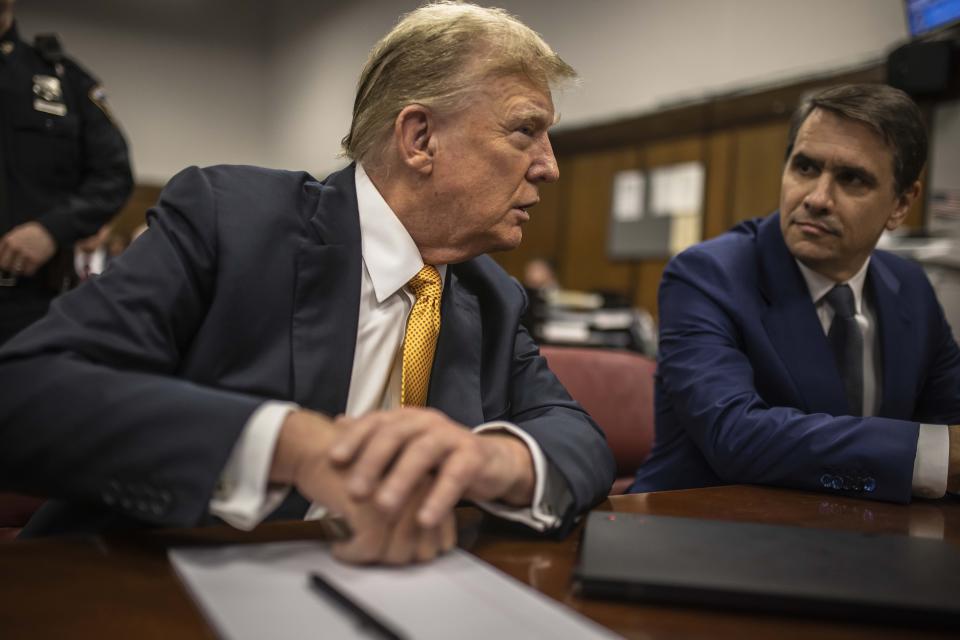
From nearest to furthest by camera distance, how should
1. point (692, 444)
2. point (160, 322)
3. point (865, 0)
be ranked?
1. point (160, 322)
2. point (692, 444)
3. point (865, 0)

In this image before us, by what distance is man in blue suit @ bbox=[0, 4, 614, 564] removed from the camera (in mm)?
749

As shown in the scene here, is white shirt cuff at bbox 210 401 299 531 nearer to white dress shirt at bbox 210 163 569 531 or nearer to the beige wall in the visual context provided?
white dress shirt at bbox 210 163 569 531

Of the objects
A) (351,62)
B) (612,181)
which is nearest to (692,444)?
(612,181)

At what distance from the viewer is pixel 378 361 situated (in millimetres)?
1180

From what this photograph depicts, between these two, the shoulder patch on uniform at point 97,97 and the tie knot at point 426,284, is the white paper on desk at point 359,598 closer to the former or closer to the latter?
the tie knot at point 426,284

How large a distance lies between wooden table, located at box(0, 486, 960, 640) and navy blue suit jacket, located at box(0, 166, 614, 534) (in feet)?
0.15

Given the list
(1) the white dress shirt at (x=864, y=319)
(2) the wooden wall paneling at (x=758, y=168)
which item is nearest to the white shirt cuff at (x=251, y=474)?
(1) the white dress shirt at (x=864, y=319)

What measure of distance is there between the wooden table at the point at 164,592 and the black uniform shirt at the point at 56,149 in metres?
1.91

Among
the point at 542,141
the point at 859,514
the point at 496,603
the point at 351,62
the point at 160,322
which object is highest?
the point at 351,62

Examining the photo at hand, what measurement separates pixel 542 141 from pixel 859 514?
70 cm

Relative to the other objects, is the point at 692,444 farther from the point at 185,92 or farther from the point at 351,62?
the point at 185,92

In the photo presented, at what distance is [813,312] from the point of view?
1.60 meters

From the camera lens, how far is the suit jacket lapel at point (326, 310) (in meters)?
1.05

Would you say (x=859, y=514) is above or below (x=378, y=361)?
below
